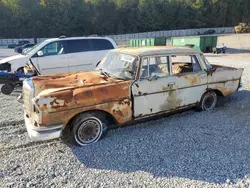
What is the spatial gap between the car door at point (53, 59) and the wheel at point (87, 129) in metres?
5.17

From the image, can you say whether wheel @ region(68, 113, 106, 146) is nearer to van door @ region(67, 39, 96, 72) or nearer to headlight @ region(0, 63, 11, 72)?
van door @ region(67, 39, 96, 72)

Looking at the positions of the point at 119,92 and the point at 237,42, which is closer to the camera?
the point at 119,92

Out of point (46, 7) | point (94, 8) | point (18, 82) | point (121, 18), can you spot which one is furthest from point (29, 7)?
point (18, 82)

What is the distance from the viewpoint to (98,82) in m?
4.64

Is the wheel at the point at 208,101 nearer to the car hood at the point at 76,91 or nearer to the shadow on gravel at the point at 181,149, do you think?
the shadow on gravel at the point at 181,149

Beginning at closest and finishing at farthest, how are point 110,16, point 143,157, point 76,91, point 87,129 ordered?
1. point 143,157
2. point 76,91
3. point 87,129
4. point 110,16

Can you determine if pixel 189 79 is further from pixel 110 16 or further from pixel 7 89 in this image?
pixel 110 16

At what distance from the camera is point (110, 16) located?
64.2m

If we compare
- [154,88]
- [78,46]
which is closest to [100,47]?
[78,46]

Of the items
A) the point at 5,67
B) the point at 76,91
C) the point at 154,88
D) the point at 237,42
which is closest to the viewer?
the point at 76,91

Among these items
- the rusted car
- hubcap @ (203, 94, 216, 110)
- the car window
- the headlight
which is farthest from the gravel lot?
the car window

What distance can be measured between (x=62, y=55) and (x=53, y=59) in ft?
1.24

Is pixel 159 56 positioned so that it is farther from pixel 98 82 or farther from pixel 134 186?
pixel 134 186

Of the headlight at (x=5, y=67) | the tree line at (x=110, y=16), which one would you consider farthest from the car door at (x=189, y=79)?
the tree line at (x=110, y=16)
